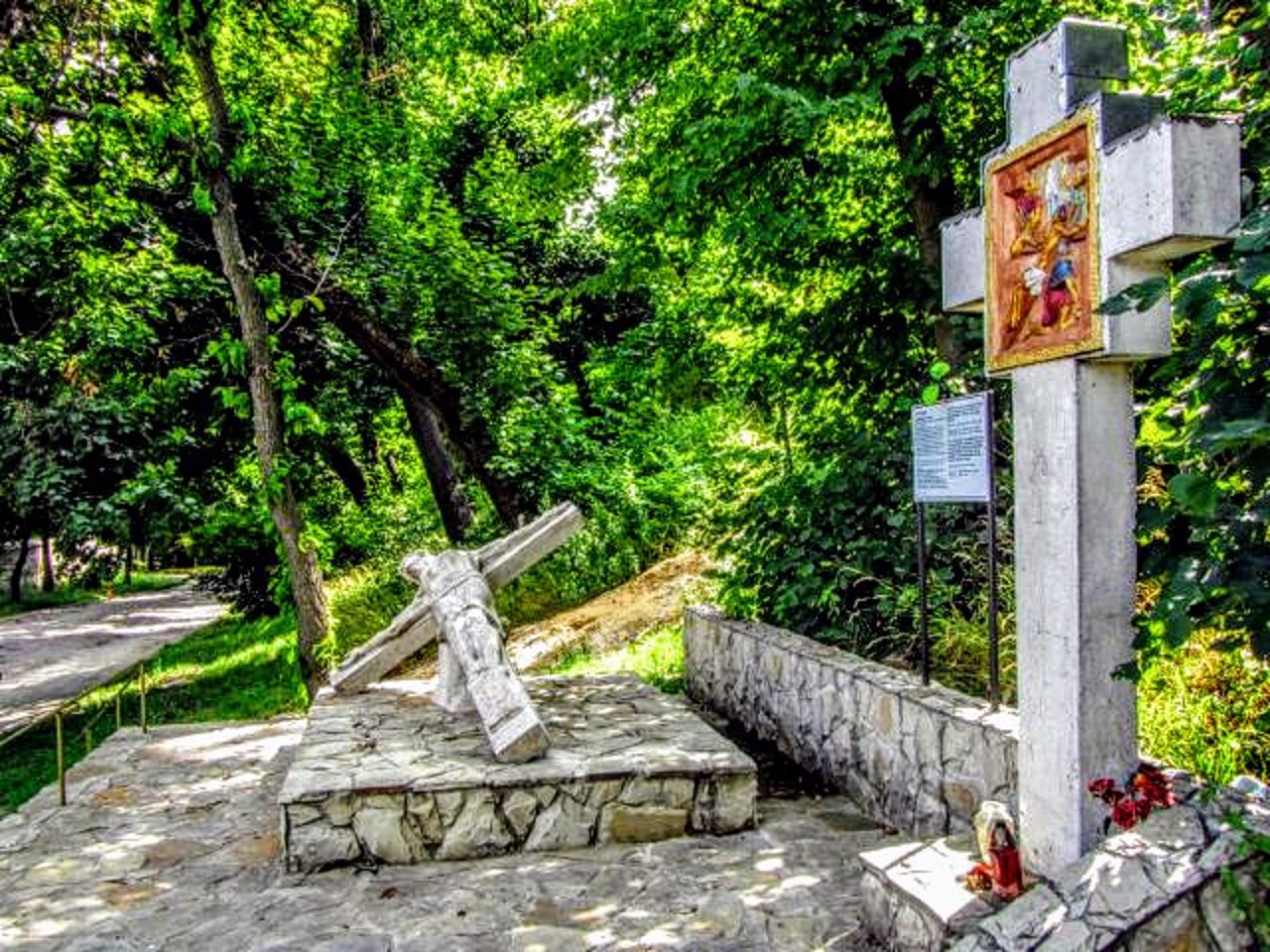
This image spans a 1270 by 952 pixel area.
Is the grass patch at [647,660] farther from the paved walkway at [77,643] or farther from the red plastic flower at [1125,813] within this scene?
the red plastic flower at [1125,813]

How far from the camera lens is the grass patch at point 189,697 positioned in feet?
25.5

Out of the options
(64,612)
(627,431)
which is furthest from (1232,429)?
(64,612)

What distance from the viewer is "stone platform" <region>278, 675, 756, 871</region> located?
4.34 meters

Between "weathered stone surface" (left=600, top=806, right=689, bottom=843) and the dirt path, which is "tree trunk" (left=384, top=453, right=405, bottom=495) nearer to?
the dirt path

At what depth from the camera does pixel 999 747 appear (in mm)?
3660

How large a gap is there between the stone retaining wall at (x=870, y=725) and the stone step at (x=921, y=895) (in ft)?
1.47

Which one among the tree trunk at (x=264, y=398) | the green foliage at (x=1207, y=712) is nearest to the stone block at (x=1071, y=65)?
the green foliage at (x=1207, y=712)

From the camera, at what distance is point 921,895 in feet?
9.92

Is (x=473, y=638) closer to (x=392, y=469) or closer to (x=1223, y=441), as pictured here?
(x=1223, y=441)

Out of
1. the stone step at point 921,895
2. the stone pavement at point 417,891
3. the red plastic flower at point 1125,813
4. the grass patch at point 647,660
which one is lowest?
the stone pavement at point 417,891

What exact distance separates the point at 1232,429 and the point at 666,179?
5.26 meters

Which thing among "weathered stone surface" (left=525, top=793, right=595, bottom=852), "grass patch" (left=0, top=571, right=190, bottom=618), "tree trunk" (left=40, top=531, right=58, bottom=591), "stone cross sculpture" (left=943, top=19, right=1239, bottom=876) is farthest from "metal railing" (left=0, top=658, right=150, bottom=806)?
"tree trunk" (left=40, top=531, right=58, bottom=591)

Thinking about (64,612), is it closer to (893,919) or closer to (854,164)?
(854,164)

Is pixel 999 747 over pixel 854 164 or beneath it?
beneath
